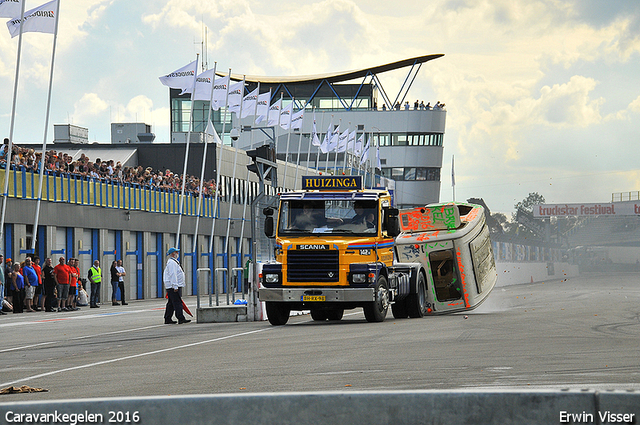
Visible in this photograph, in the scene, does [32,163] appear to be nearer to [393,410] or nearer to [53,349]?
[53,349]

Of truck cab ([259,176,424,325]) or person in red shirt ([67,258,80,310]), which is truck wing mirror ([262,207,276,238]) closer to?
truck cab ([259,176,424,325])

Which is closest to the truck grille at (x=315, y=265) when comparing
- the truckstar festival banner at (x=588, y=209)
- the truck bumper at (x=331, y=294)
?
the truck bumper at (x=331, y=294)

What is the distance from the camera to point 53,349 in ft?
53.8

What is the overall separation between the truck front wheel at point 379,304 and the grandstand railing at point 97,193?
59.0ft

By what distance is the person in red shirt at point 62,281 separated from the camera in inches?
1242

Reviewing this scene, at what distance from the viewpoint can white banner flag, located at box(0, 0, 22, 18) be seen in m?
28.7

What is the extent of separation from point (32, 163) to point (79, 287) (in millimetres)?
5040

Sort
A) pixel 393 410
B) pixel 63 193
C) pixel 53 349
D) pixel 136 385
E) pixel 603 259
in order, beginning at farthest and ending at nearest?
pixel 603 259, pixel 63 193, pixel 53 349, pixel 136 385, pixel 393 410

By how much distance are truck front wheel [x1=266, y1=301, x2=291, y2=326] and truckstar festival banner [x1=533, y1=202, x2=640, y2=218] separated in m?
110

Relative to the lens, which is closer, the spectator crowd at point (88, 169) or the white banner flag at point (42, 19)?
the white banner flag at point (42, 19)

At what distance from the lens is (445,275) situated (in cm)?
2367

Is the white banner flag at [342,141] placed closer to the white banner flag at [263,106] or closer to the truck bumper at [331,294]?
the white banner flag at [263,106]

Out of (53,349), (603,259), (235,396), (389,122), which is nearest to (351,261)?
(53,349)

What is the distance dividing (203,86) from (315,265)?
71.2 ft
